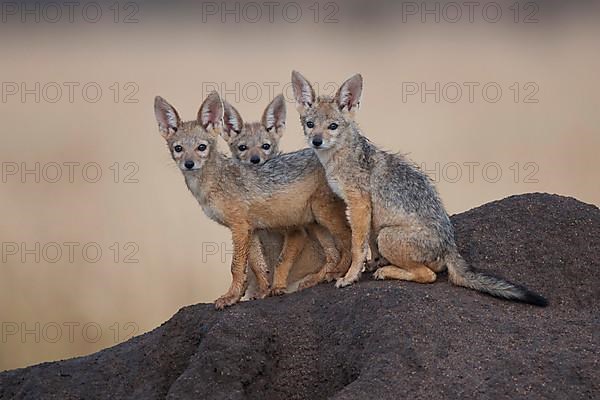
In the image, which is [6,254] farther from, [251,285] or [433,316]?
[433,316]

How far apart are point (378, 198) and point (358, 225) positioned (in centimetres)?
18

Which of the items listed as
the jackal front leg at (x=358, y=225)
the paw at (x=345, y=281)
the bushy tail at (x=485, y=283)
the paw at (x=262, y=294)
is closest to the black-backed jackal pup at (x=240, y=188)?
the paw at (x=262, y=294)

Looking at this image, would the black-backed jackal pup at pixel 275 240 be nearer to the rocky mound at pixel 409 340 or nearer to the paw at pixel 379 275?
the paw at pixel 379 275

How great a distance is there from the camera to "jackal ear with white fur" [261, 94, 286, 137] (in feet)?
19.5

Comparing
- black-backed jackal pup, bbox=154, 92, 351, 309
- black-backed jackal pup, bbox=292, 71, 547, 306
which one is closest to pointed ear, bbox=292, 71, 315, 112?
black-backed jackal pup, bbox=292, 71, 547, 306

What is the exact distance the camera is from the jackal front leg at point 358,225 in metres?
5.01

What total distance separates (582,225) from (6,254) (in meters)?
3.72

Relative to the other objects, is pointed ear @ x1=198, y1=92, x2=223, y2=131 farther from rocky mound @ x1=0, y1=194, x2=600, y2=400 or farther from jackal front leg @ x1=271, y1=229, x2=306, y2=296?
rocky mound @ x1=0, y1=194, x2=600, y2=400

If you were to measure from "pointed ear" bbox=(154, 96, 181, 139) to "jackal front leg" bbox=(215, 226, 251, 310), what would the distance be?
24.1 inches

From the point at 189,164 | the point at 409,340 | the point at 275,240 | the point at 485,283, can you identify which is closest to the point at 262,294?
the point at 275,240

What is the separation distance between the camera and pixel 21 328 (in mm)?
6891

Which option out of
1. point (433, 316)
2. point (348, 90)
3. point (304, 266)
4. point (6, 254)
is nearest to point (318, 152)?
point (348, 90)

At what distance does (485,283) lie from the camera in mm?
4797

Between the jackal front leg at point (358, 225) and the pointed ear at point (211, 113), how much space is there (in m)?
0.79
